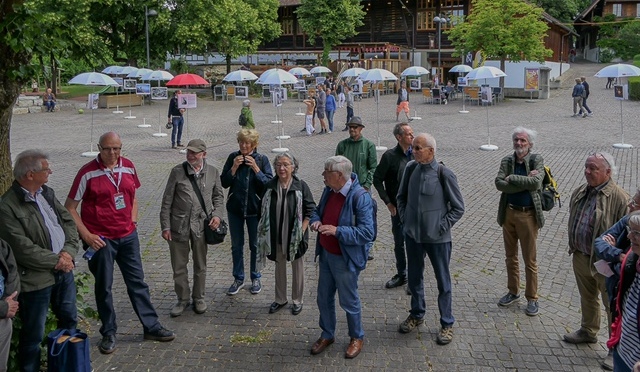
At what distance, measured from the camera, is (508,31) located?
106 feet

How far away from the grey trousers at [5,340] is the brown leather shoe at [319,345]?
8.13ft

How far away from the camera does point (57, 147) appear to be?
1938 centimetres

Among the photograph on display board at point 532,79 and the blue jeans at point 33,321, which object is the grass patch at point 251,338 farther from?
the photograph on display board at point 532,79

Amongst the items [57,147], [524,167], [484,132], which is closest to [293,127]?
[484,132]

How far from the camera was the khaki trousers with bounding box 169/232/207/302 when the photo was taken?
6.29 metres

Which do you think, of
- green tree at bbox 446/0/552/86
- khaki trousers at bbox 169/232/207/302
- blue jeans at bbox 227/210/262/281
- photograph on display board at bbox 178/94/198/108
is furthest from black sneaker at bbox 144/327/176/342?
green tree at bbox 446/0/552/86

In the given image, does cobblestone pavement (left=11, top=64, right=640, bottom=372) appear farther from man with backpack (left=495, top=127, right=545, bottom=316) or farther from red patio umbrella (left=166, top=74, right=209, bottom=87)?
red patio umbrella (left=166, top=74, right=209, bottom=87)

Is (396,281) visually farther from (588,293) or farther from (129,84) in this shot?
(129,84)

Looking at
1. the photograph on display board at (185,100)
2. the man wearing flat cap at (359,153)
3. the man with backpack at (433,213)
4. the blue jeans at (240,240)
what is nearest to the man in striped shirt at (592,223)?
the man with backpack at (433,213)

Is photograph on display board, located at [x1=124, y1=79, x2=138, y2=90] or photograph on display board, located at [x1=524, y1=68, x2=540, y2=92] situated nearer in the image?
photograph on display board, located at [x1=124, y1=79, x2=138, y2=90]

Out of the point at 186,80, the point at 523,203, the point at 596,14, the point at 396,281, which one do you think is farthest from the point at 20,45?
the point at 596,14

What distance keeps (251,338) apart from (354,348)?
1.04 metres

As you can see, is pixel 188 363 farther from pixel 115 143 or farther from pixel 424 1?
pixel 424 1

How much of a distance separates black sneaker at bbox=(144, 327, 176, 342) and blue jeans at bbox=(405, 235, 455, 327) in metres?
2.35
